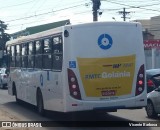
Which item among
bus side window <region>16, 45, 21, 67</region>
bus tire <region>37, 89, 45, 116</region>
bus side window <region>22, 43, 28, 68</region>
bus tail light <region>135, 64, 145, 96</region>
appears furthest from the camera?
bus side window <region>16, 45, 21, 67</region>

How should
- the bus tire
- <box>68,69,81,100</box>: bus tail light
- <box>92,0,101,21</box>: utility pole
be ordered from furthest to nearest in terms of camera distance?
1. <box>92,0,101,21</box>: utility pole
2. the bus tire
3. <box>68,69,81,100</box>: bus tail light

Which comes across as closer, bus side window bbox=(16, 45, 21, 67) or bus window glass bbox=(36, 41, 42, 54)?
bus window glass bbox=(36, 41, 42, 54)

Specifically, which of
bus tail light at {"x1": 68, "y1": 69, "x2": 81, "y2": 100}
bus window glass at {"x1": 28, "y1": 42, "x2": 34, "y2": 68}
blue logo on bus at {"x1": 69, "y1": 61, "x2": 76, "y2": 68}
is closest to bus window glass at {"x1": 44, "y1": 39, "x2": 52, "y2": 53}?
bus window glass at {"x1": 28, "y1": 42, "x2": 34, "y2": 68}

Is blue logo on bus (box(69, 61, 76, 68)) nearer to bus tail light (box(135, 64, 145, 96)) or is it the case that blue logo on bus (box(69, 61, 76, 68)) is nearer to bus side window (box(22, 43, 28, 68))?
bus tail light (box(135, 64, 145, 96))

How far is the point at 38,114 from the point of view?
16.2m

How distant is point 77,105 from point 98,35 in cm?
200

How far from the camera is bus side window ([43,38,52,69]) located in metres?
14.2

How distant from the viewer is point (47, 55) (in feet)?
47.8

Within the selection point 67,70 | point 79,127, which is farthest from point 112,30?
point 79,127

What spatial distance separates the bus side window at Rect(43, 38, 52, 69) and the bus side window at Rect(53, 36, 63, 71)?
0.58 metres

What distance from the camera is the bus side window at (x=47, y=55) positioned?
14215 mm

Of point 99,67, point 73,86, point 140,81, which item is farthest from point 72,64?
point 140,81

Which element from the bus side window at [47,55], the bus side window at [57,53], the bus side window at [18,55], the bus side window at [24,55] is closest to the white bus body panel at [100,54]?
the bus side window at [57,53]

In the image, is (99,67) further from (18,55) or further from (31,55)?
(18,55)
